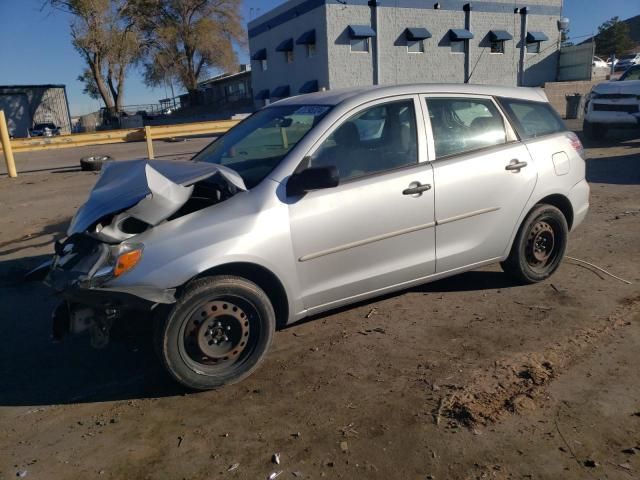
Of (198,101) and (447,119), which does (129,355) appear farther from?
(198,101)

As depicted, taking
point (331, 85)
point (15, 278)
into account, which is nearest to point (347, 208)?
point (15, 278)

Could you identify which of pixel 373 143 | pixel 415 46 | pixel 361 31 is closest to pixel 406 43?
pixel 415 46

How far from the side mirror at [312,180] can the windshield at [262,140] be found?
0.85 ft

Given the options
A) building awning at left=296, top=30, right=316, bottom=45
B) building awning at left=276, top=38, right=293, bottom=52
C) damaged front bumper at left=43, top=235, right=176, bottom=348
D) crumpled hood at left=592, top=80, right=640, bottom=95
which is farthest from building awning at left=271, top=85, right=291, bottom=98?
damaged front bumper at left=43, top=235, right=176, bottom=348

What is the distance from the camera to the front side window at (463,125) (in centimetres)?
424

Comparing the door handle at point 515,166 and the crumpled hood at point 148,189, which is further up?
the crumpled hood at point 148,189

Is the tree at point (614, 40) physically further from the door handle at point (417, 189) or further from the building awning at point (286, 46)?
the door handle at point (417, 189)

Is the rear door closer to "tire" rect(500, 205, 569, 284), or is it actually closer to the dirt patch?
"tire" rect(500, 205, 569, 284)

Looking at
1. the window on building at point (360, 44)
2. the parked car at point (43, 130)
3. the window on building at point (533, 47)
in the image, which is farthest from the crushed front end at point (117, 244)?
the parked car at point (43, 130)

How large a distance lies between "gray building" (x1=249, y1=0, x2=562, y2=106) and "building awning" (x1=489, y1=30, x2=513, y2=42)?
2.3 inches

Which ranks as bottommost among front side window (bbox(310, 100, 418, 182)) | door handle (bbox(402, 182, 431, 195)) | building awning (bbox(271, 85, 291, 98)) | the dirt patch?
the dirt patch

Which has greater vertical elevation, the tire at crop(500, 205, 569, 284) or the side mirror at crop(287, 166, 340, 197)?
the side mirror at crop(287, 166, 340, 197)

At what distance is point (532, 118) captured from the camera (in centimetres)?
486

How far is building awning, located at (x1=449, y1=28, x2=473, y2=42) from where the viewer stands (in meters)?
30.3
